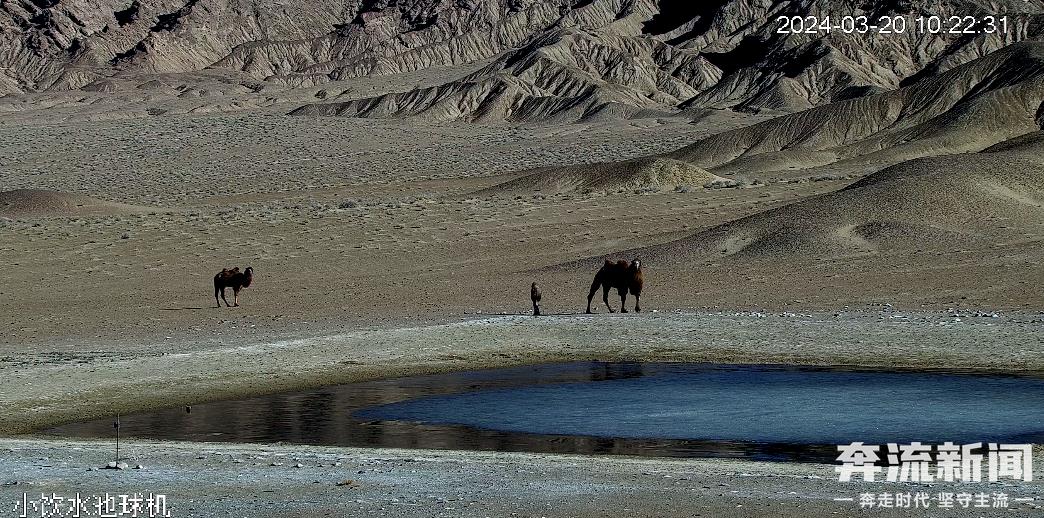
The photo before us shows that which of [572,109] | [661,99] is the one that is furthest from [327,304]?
[661,99]

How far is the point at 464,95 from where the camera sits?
165500 mm

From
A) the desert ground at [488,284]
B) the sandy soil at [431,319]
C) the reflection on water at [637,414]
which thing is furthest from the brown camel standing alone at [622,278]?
the reflection on water at [637,414]

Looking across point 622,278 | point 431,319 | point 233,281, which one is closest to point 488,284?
point 233,281

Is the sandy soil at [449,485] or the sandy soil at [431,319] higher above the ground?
the sandy soil at [431,319]

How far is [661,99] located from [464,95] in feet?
79.5

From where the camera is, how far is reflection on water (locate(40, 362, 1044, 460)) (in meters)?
14.8

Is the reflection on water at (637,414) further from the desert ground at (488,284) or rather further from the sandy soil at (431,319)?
the sandy soil at (431,319)

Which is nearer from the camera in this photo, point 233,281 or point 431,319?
point 431,319

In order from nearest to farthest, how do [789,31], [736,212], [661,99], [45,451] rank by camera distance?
[45,451] → [736,212] → [661,99] → [789,31]

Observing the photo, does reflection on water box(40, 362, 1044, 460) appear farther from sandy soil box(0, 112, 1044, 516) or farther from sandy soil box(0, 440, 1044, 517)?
sandy soil box(0, 440, 1044, 517)

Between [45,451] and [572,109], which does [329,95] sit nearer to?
[572,109]

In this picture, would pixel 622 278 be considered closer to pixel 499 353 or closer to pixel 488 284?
pixel 499 353

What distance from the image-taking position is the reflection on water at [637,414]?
14750 millimetres

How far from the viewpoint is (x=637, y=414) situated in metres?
16.6
